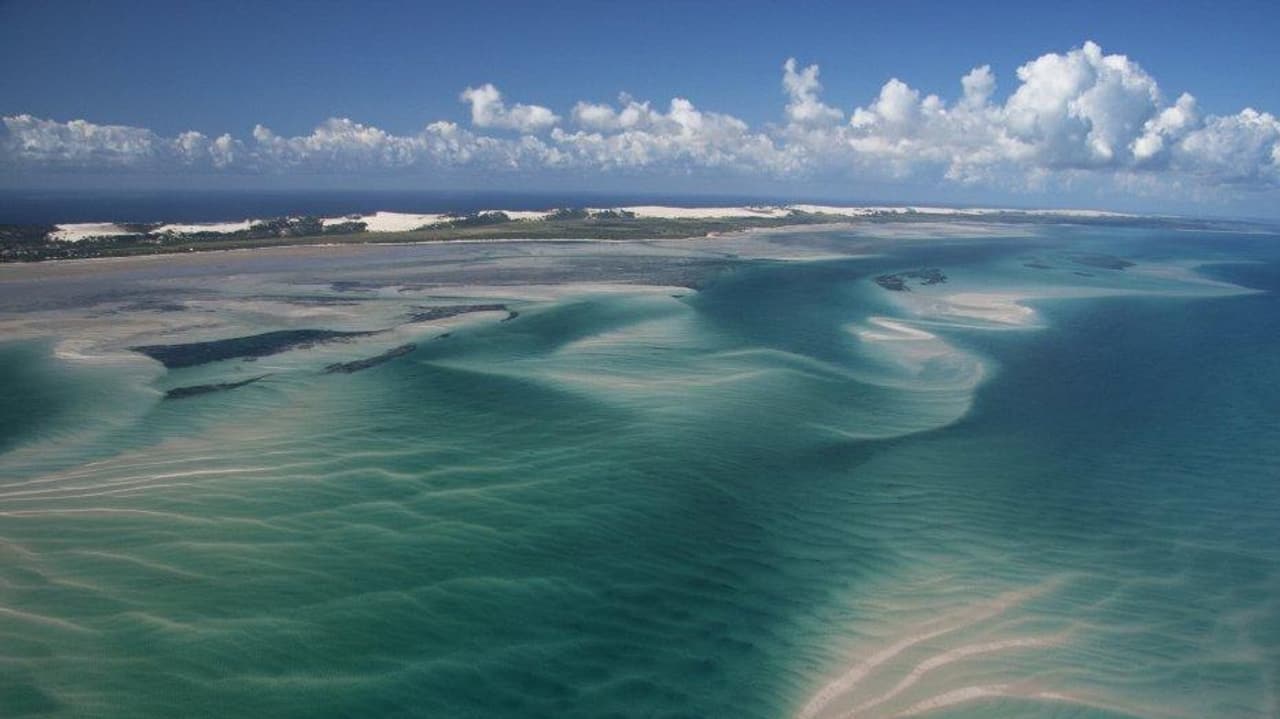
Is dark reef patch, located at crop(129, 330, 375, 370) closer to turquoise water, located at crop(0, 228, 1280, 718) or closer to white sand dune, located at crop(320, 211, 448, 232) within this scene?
turquoise water, located at crop(0, 228, 1280, 718)

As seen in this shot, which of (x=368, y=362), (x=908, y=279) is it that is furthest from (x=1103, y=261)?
(x=368, y=362)

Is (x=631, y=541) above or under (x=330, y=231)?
under

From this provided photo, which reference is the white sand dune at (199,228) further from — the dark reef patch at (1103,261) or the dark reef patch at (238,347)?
the dark reef patch at (1103,261)

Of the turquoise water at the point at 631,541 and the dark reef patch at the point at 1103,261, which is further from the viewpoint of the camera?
the dark reef patch at the point at 1103,261

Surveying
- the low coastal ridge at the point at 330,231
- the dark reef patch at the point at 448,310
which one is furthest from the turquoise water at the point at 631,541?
the low coastal ridge at the point at 330,231

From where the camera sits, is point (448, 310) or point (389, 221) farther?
point (389, 221)

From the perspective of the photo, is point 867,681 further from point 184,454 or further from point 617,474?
point 184,454

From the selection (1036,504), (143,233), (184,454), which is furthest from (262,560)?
(143,233)

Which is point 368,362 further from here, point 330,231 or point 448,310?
point 330,231
